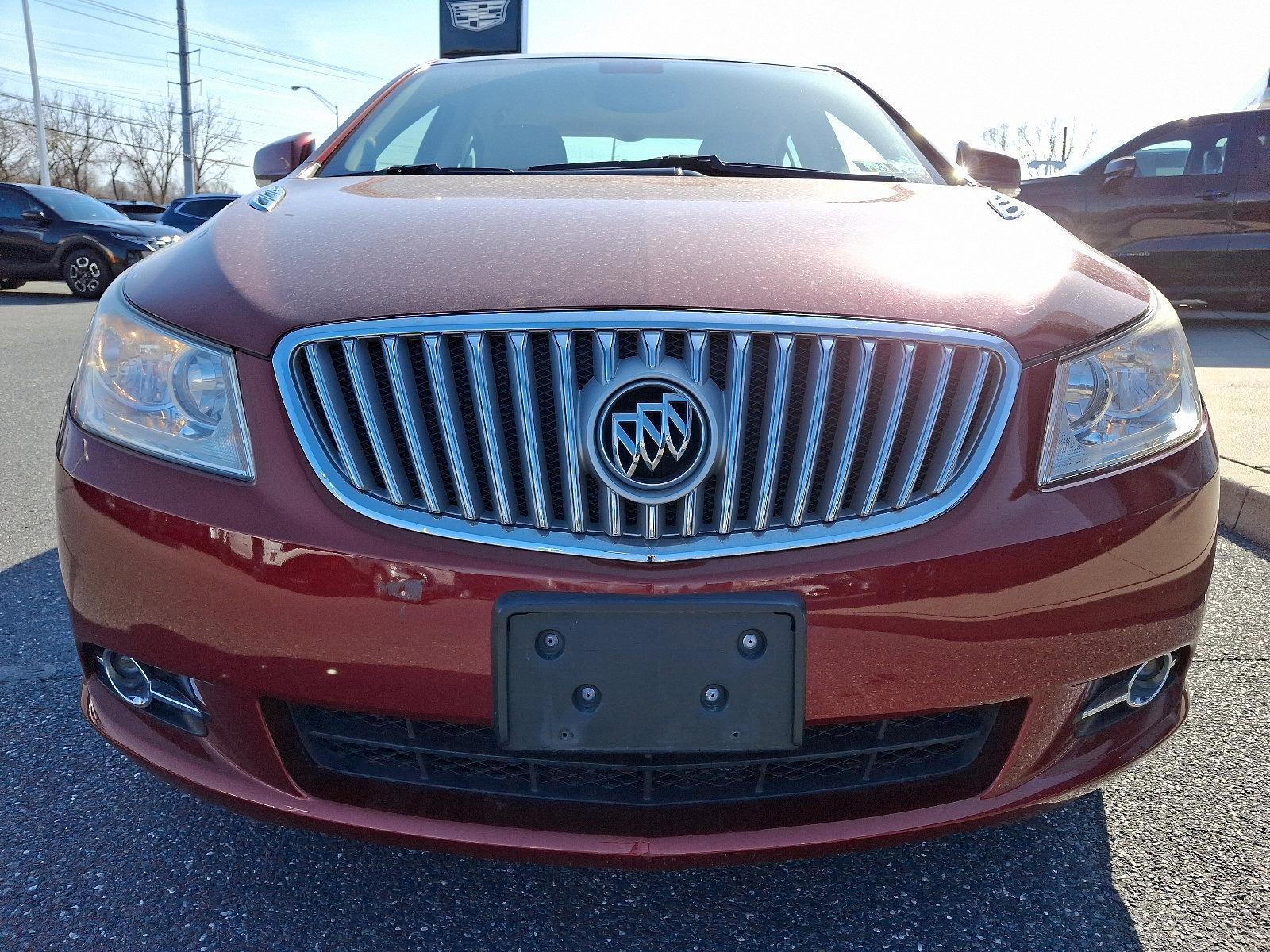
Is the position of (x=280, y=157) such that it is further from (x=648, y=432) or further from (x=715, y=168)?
(x=648, y=432)

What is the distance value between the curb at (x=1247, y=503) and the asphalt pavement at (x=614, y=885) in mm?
1618

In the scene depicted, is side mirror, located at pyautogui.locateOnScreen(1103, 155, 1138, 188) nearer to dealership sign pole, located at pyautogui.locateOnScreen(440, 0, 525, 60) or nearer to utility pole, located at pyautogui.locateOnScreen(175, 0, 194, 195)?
dealership sign pole, located at pyautogui.locateOnScreen(440, 0, 525, 60)

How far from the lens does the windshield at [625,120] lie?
2396 mm

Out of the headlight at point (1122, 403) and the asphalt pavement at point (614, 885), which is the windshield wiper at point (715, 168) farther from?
the asphalt pavement at point (614, 885)

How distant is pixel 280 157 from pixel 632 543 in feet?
6.07

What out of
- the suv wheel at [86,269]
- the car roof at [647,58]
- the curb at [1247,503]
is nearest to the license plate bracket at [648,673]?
the car roof at [647,58]

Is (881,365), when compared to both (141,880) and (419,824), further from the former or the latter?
(141,880)

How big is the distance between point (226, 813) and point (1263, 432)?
420 cm

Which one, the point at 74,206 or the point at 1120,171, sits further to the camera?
the point at 74,206

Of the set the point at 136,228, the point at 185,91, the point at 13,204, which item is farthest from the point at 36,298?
the point at 185,91

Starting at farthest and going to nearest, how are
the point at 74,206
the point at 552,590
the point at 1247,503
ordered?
the point at 74,206 < the point at 1247,503 < the point at 552,590

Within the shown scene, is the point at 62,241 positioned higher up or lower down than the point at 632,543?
lower down

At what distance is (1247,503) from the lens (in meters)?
3.41

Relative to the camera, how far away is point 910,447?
4.28 feet
